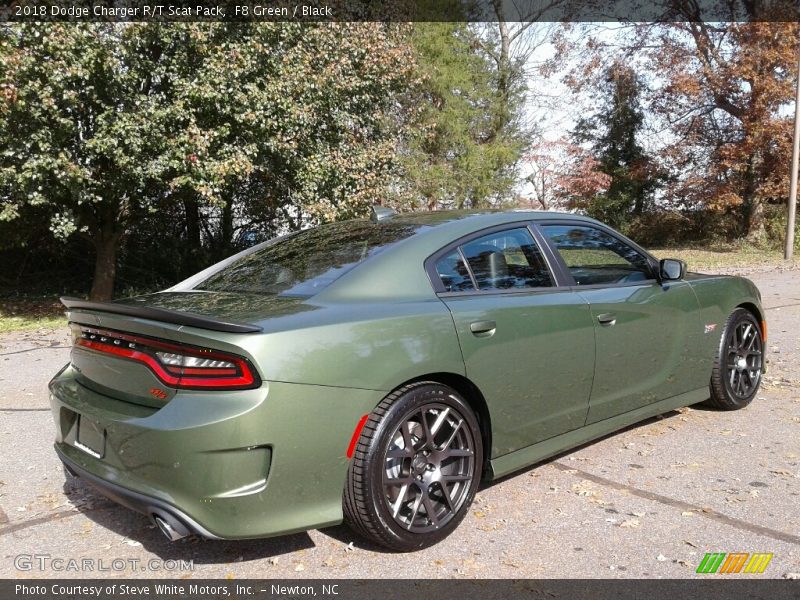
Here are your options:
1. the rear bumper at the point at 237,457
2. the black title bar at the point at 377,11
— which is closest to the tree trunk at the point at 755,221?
the black title bar at the point at 377,11

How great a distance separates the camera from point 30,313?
12789mm

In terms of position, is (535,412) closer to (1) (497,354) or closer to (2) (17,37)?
(1) (497,354)

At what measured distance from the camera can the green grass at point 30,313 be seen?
10.9 meters

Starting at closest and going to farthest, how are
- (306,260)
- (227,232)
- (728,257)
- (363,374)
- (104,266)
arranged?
(363,374)
(306,260)
(104,266)
(227,232)
(728,257)

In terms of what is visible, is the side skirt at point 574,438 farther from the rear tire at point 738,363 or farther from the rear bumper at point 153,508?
Answer: the rear bumper at point 153,508

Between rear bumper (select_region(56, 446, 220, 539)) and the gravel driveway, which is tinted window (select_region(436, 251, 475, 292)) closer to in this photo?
the gravel driveway

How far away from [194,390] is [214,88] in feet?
28.9

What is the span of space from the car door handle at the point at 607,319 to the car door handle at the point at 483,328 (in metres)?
0.85

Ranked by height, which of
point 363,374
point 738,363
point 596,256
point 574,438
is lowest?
point 574,438

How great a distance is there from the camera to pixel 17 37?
9.42 metres

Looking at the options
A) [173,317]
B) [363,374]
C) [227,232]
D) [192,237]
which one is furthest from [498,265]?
[192,237]

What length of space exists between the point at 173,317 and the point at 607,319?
7.81 feet

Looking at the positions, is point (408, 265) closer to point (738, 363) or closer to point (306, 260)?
point (306, 260)

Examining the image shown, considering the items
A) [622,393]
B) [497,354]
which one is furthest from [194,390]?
[622,393]
